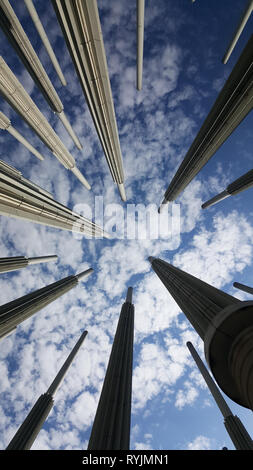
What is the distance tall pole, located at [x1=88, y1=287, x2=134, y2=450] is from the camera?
17.3 metres

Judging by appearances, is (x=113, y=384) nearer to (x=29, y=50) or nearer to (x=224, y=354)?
(x=224, y=354)

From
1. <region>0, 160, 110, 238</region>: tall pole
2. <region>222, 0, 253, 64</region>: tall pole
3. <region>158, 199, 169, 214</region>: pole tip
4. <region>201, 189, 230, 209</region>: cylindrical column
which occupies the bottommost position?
<region>0, 160, 110, 238</region>: tall pole

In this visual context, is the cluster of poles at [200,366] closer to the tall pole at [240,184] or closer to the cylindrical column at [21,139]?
the tall pole at [240,184]

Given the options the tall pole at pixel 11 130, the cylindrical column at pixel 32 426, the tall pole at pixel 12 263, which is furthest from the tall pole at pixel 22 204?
the cylindrical column at pixel 32 426

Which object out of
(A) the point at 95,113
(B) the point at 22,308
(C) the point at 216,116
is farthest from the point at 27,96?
(B) the point at 22,308

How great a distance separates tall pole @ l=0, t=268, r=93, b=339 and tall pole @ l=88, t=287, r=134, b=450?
17.0 meters

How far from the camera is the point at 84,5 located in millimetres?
15656

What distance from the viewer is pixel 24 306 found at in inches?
1358

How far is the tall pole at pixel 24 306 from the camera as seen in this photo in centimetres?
2973

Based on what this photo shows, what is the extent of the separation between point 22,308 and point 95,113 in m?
34.6

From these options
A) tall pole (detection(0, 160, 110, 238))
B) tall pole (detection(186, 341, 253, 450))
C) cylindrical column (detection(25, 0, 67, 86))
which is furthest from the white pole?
tall pole (detection(186, 341, 253, 450))

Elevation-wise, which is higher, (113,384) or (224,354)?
(224,354)

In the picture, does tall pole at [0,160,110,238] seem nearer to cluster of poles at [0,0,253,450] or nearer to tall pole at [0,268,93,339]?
cluster of poles at [0,0,253,450]

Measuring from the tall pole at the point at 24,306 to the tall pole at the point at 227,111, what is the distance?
130 feet
